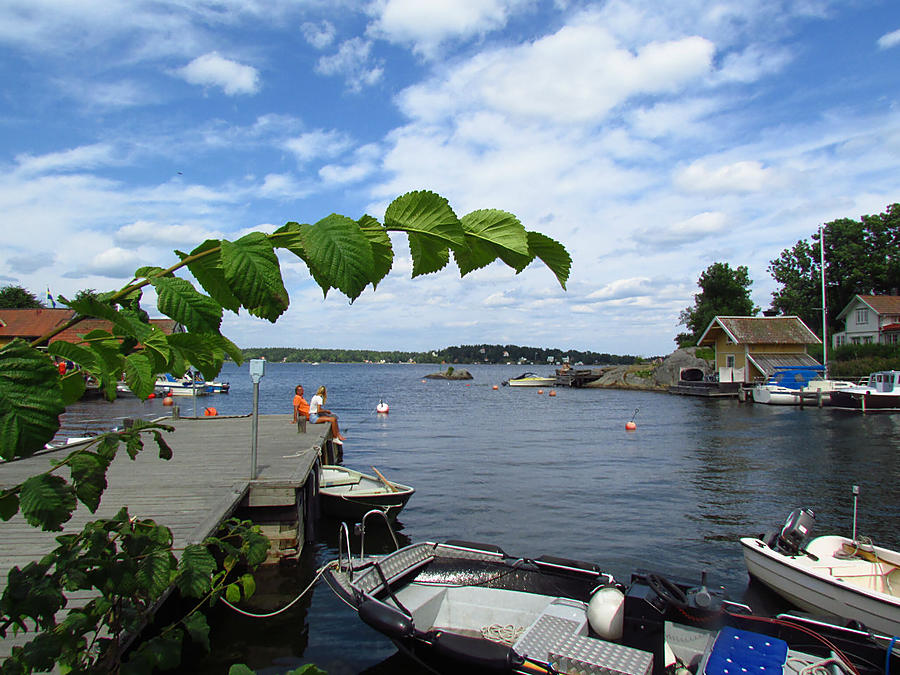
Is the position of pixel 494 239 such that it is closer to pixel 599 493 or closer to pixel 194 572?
pixel 194 572

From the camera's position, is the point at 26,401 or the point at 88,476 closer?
the point at 26,401

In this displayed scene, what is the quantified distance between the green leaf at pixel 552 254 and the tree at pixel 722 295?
73285 mm

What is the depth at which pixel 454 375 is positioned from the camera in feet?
379

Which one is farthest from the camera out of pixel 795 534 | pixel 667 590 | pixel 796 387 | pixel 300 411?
pixel 796 387

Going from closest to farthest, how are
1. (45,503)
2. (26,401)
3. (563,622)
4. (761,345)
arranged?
(26,401) → (45,503) → (563,622) → (761,345)

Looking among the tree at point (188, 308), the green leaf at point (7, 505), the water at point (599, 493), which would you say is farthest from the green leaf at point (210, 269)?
the water at point (599, 493)

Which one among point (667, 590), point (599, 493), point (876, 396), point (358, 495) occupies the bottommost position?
point (599, 493)

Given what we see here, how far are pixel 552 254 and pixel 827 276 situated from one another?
7806 cm

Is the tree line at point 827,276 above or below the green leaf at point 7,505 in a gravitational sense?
above

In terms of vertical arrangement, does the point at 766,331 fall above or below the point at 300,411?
above

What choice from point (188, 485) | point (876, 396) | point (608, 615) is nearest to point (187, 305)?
point (608, 615)

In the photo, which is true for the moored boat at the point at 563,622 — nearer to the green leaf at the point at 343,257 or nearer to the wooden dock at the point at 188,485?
the wooden dock at the point at 188,485

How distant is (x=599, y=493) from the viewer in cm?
1803

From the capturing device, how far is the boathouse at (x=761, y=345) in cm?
5184
